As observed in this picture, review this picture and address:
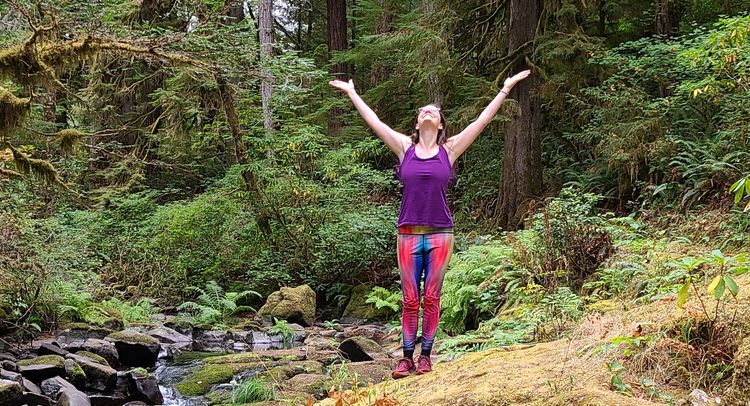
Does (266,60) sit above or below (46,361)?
above

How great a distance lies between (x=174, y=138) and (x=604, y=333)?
47.6 feet

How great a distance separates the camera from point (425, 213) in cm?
426

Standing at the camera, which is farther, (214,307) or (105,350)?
(214,307)

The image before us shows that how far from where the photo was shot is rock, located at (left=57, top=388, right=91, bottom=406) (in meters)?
6.36

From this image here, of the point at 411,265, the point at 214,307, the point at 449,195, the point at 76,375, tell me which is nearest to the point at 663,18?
the point at 449,195

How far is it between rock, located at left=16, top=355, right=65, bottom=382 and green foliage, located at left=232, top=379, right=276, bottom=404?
2.68 meters

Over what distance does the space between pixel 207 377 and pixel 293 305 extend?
14.1ft

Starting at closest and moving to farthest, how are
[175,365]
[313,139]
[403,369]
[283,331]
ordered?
1. [403,369]
2. [175,365]
3. [283,331]
4. [313,139]

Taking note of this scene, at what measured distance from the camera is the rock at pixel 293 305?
12.0 m

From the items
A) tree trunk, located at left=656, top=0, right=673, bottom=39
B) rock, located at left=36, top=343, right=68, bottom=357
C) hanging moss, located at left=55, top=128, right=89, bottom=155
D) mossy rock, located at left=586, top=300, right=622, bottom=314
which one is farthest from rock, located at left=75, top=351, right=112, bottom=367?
tree trunk, located at left=656, top=0, right=673, bottom=39

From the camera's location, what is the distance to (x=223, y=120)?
599 inches

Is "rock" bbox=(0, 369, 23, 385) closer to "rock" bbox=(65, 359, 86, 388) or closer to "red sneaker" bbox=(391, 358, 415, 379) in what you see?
"rock" bbox=(65, 359, 86, 388)

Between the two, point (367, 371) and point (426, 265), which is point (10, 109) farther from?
point (426, 265)

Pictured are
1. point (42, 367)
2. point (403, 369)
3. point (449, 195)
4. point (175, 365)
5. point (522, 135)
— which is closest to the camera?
point (403, 369)
